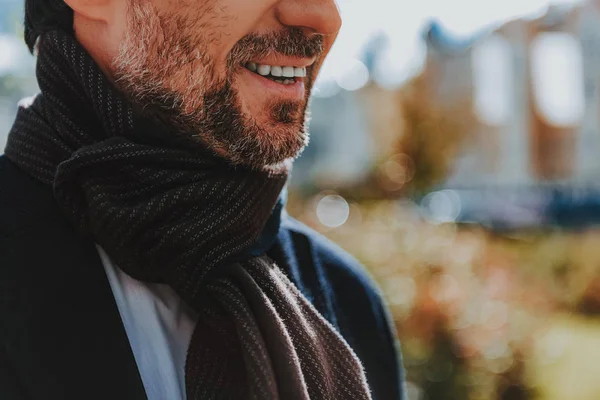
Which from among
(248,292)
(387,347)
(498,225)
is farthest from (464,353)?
(498,225)

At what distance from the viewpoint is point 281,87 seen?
1.57 m

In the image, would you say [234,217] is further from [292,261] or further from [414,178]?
[414,178]

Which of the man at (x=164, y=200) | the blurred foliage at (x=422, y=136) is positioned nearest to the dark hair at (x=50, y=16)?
the man at (x=164, y=200)

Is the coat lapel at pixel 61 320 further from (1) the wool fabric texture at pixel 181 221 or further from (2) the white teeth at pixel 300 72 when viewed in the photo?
(2) the white teeth at pixel 300 72

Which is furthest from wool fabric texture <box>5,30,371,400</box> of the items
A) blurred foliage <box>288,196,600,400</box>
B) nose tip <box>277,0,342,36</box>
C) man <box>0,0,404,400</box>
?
blurred foliage <box>288,196,600,400</box>

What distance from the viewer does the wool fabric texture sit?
143 centimetres

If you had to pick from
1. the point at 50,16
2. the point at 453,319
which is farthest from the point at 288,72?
the point at 453,319

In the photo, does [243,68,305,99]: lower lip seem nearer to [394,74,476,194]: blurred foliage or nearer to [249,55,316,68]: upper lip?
[249,55,316,68]: upper lip

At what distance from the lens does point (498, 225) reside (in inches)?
→ 754

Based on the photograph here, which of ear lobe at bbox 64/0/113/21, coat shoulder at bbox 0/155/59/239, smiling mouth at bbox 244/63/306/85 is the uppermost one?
ear lobe at bbox 64/0/113/21

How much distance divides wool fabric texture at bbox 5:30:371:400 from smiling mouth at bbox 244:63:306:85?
8.6 inches

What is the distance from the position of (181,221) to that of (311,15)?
541 millimetres

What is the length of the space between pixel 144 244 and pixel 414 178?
19.1 m

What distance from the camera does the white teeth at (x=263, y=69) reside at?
1537 millimetres
